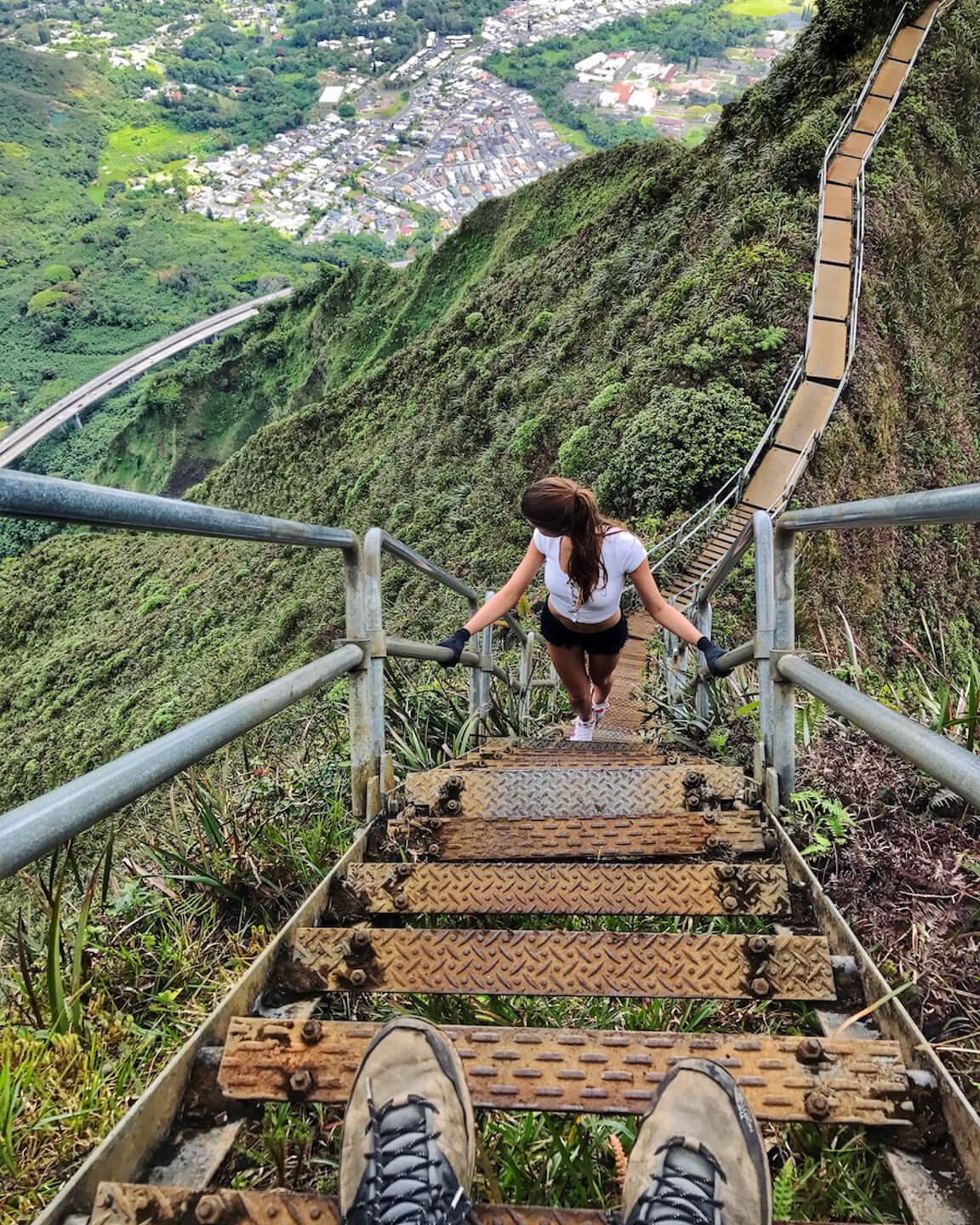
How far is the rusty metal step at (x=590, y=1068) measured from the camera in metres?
1.24

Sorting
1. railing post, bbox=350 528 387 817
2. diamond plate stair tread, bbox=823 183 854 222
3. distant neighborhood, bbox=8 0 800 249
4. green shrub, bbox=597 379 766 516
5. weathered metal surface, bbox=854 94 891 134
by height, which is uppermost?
distant neighborhood, bbox=8 0 800 249

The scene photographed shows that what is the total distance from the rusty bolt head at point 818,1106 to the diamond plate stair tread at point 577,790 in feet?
3.59

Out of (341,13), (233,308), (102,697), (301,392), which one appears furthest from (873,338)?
(341,13)

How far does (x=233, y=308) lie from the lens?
62.5m

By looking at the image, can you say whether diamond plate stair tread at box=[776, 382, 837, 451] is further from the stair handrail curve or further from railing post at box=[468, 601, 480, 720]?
railing post at box=[468, 601, 480, 720]

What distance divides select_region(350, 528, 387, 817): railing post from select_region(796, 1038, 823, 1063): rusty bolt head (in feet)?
4.16

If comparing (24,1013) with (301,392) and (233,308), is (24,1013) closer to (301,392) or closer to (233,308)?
(301,392)

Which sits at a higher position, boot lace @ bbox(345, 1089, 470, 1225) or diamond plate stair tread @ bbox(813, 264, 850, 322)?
diamond plate stair tread @ bbox(813, 264, 850, 322)

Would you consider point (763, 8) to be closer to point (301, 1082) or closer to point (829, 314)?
point (829, 314)

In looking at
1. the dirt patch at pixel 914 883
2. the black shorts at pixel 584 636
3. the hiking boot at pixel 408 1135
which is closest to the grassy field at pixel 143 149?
the black shorts at pixel 584 636

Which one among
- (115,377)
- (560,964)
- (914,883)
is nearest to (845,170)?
(914,883)

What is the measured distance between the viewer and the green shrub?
10.5 metres

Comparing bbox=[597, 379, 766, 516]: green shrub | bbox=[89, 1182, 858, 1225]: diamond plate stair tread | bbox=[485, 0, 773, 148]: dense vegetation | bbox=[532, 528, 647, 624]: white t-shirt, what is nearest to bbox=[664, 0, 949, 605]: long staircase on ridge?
bbox=[597, 379, 766, 516]: green shrub

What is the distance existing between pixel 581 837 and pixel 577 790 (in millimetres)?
277
